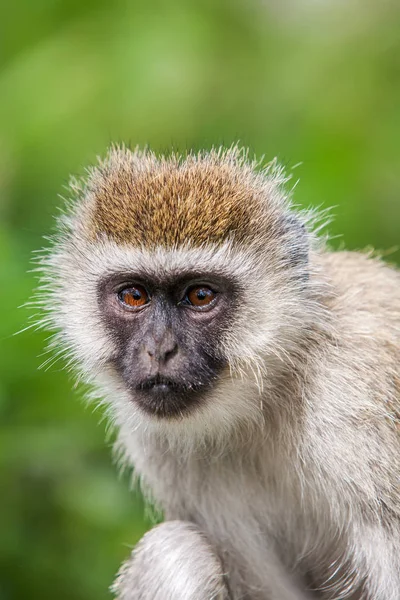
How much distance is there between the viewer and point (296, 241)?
16.6ft

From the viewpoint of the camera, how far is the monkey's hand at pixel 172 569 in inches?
191

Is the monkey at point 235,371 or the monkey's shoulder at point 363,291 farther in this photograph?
the monkey's shoulder at point 363,291

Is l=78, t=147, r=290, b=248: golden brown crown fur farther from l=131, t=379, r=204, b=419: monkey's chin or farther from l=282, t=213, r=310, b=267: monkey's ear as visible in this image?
l=131, t=379, r=204, b=419: monkey's chin

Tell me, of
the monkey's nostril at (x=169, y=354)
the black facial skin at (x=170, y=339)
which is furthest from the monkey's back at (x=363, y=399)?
the monkey's nostril at (x=169, y=354)

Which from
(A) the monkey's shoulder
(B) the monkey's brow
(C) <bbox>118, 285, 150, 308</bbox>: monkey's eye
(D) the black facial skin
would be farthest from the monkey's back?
(C) <bbox>118, 285, 150, 308</bbox>: monkey's eye

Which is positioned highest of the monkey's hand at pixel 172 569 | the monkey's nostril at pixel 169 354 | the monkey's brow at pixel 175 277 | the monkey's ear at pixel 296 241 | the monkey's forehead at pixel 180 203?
the monkey's forehead at pixel 180 203

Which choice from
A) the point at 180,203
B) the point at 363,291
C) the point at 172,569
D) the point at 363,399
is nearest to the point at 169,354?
the point at 180,203

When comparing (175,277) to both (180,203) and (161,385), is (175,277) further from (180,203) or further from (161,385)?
(161,385)

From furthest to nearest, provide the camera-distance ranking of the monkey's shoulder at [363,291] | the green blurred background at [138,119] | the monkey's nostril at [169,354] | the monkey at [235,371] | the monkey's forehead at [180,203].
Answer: the green blurred background at [138,119] < the monkey's shoulder at [363,291] < the monkey's forehead at [180,203] < the monkey at [235,371] < the monkey's nostril at [169,354]

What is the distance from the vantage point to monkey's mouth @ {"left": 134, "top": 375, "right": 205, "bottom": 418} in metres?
4.57

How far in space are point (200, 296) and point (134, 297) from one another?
0.36 m

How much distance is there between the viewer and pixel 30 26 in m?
9.60

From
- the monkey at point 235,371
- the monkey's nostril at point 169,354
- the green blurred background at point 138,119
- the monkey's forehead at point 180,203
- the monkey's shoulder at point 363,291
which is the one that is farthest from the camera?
the green blurred background at point 138,119

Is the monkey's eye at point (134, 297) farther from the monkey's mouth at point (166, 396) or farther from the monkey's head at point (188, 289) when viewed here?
the monkey's mouth at point (166, 396)
